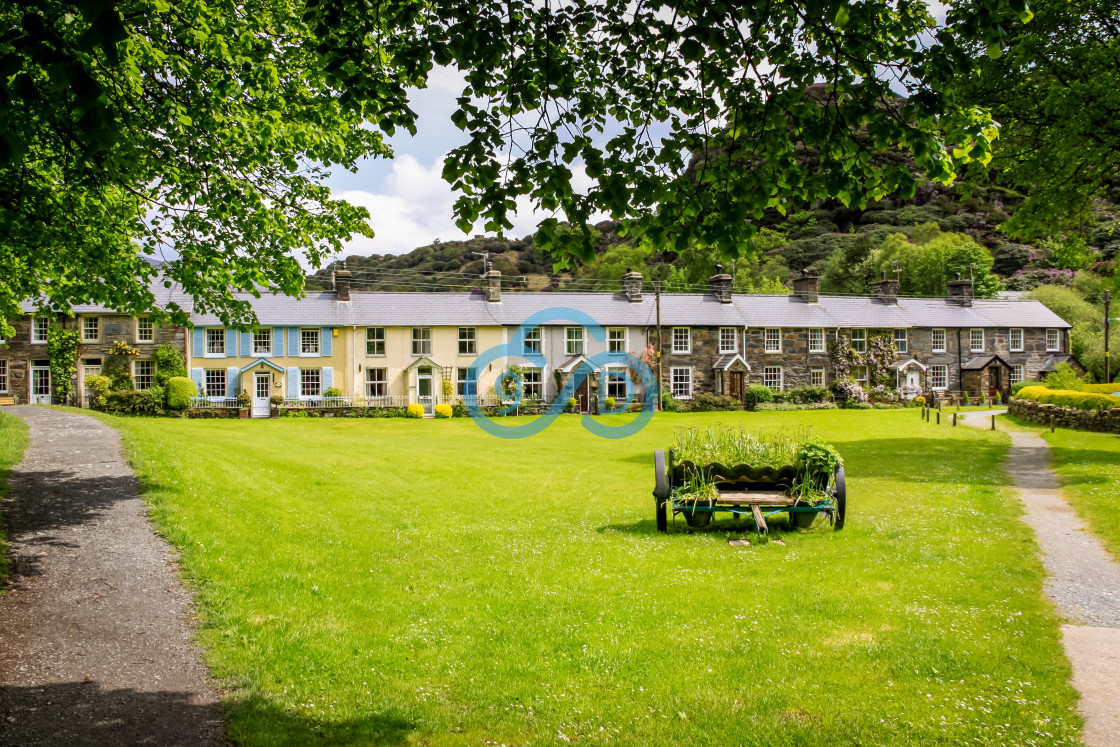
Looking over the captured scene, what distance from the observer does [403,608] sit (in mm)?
7875

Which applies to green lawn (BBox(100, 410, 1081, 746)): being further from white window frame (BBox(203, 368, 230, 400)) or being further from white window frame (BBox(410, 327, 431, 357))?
white window frame (BBox(410, 327, 431, 357))

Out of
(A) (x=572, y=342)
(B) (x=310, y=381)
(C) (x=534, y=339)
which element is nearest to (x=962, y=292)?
(A) (x=572, y=342)

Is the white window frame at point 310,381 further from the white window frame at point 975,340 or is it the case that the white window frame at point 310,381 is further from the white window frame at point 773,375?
the white window frame at point 975,340

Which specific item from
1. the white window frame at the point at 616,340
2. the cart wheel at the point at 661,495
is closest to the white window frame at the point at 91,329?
the white window frame at the point at 616,340

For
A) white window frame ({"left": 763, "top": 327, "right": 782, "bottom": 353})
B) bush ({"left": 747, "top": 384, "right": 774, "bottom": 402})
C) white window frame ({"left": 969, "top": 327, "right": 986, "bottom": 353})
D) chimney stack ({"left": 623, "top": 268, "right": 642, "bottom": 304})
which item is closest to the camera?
bush ({"left": 747, "top": 384, "right": 774, "bottom": 402})

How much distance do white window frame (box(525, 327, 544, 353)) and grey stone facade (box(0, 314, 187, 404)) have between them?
19011 mm

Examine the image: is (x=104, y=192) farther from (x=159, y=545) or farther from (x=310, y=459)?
(x=310, y=459)

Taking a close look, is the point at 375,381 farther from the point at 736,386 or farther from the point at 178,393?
the point at 736,386

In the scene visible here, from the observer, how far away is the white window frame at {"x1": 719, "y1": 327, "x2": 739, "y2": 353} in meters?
47.3

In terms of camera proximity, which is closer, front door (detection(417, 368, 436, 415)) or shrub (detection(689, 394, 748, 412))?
front door (detection(417, 368, 436, 415))

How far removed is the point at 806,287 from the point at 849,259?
39718 mm

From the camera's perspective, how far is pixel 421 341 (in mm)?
42906

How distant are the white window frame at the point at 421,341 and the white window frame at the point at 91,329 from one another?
16.6m

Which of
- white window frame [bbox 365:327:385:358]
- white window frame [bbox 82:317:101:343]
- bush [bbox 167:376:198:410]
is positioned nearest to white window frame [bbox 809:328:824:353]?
white window frame [bbox 365:327:385:358]
